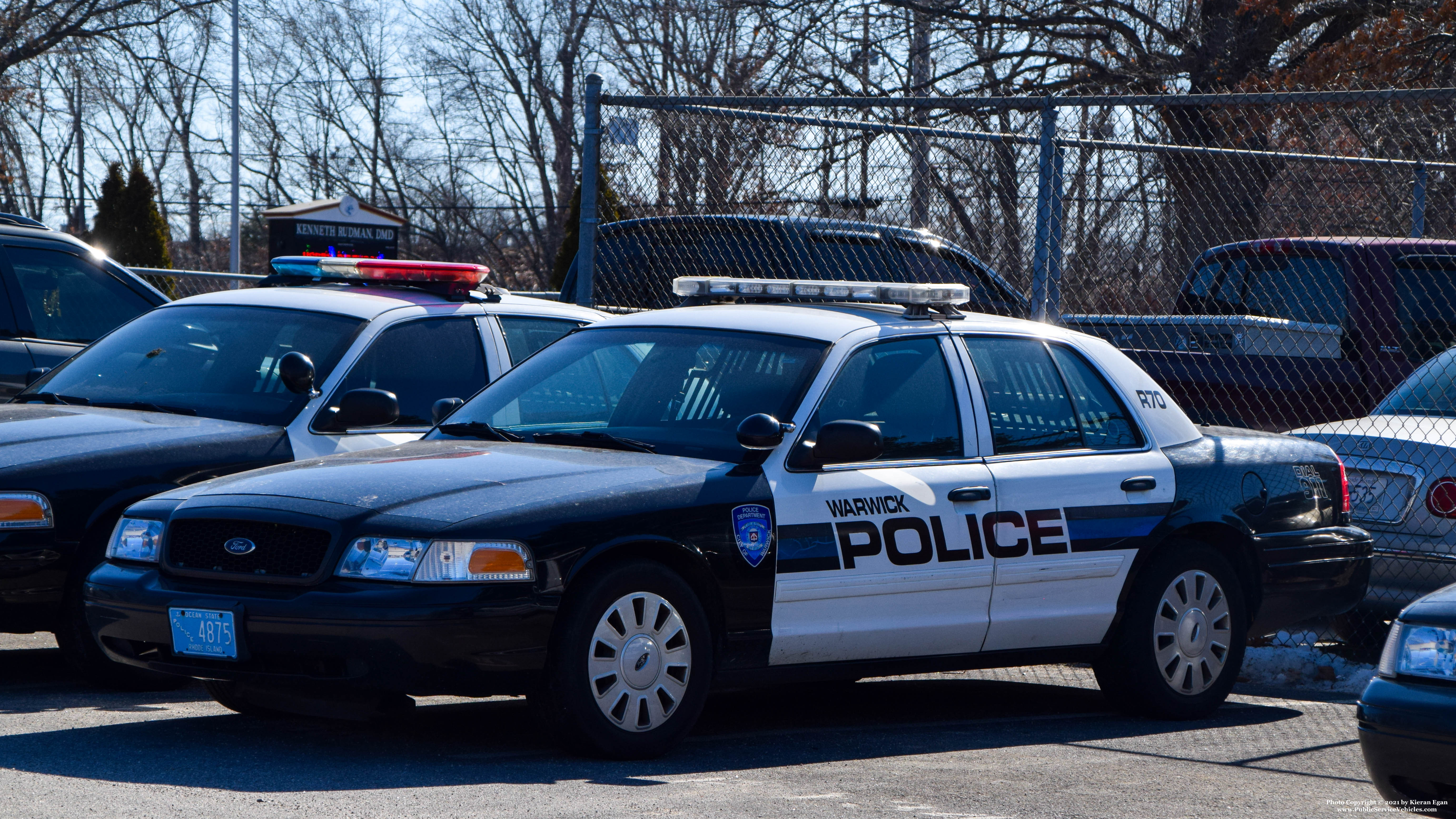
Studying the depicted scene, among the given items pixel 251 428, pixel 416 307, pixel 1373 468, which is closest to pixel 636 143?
pixel 416 307

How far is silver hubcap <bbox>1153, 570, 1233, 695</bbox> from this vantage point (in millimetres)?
6617

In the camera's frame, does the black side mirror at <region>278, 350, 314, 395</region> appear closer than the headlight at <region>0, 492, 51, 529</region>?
No

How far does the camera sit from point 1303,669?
8.02 metres

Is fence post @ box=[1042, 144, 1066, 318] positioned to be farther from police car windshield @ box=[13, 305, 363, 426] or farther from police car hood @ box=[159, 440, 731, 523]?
police car windshield @ box=[13, 305, 363, 426]

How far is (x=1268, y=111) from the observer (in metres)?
16.7

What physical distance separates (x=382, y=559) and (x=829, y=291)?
234cm

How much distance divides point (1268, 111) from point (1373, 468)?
980 cm

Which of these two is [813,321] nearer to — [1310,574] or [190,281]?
[1310,574]

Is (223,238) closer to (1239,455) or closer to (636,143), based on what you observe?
(636,143)

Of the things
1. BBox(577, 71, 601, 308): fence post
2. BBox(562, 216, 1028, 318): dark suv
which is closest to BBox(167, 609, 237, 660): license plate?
BBox(577, 71, 601, 308): fence post

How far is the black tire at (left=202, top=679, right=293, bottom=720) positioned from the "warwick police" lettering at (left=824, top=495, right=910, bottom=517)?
6.22 feet

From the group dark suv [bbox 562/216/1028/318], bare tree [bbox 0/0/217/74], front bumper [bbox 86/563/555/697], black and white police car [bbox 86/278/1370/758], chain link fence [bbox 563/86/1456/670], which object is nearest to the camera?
front bumper [bbox 86/563/555/697]

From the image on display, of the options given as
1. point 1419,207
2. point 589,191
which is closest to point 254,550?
point 589,191

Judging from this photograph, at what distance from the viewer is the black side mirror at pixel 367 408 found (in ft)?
22.3
